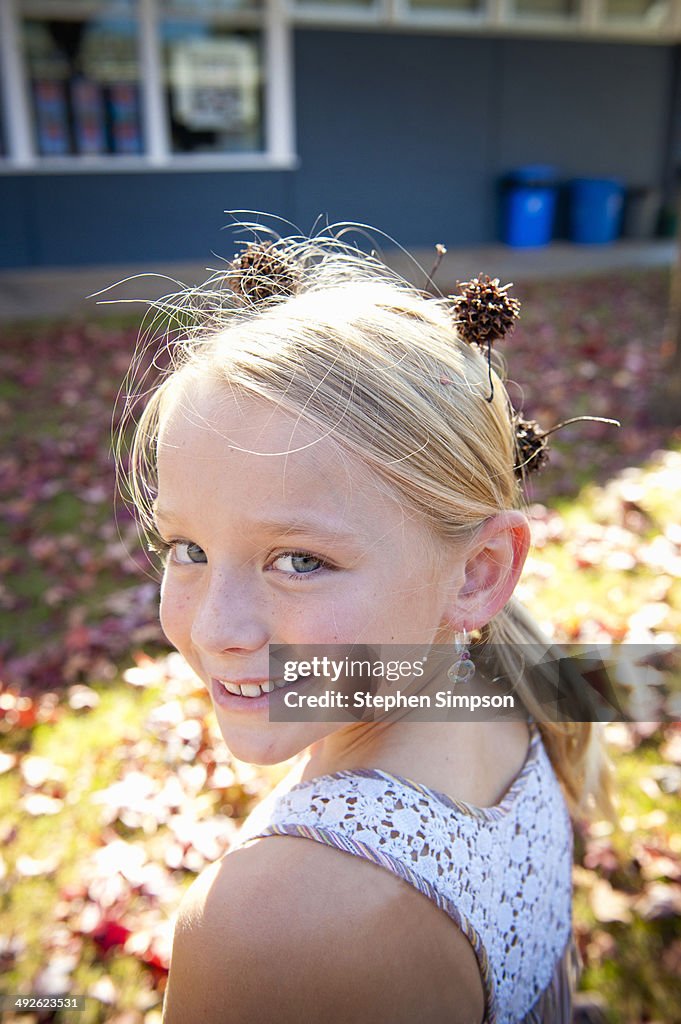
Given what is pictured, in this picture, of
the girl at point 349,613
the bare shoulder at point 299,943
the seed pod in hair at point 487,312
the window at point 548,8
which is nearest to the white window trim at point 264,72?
the window at point 548,8

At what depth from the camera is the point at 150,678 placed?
324 centimetres

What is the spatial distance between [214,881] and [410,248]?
1163 centimetres

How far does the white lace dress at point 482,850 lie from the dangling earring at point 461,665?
0.62 ft

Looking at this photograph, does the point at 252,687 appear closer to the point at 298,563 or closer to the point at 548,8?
the point at 298,563

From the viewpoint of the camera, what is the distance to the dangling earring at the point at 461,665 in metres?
1.25

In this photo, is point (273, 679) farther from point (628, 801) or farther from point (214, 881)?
point (628, 801)

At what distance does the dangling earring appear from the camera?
125 centimetres

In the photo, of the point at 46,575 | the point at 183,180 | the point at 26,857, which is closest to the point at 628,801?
the point at 26,857

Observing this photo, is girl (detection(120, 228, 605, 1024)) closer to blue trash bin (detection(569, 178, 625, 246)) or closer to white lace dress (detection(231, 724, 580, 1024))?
white lace dress (detection(231, 724, 580, 1024))

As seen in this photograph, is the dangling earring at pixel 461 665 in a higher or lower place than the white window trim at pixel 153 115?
lower

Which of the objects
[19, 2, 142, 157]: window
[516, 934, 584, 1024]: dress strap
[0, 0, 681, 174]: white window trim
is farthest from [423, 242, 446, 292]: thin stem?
[19, 2, 142, 157]: window

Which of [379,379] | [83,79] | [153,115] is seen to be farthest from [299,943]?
[83,79]

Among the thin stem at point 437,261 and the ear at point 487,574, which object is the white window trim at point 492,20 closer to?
the thin stem at point 437,261

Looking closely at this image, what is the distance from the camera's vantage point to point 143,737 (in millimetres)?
2951
